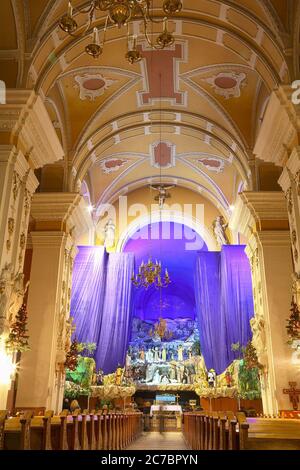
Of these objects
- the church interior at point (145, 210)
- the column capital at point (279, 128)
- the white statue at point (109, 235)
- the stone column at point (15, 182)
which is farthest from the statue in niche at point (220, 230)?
the stone column at point (15, 182)

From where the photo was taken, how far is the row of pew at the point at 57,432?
124 inches

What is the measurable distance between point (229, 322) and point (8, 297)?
7553 mm

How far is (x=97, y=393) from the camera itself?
39.7ft

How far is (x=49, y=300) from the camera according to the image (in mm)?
9312

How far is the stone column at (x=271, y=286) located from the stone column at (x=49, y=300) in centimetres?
403

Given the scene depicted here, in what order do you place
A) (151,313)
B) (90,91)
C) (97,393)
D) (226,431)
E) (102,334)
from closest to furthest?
(226,431) → (90,91) → (97,393) → (102,334) → (151,313)

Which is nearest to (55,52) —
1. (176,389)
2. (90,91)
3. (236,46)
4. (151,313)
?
(90,91)

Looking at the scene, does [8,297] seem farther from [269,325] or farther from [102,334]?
[102,334]

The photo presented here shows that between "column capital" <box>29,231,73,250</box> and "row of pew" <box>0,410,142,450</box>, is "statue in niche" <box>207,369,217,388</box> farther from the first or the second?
"row of pew" <box>0,410,142,450</box>

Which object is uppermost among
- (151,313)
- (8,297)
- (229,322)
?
(151,313)

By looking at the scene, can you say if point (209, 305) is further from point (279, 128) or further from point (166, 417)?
point (279, 128)

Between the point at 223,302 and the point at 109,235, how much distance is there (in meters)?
4.60

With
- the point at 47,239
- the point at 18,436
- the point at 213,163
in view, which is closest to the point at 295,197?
the point at 47,239

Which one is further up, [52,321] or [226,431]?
[52,321]
